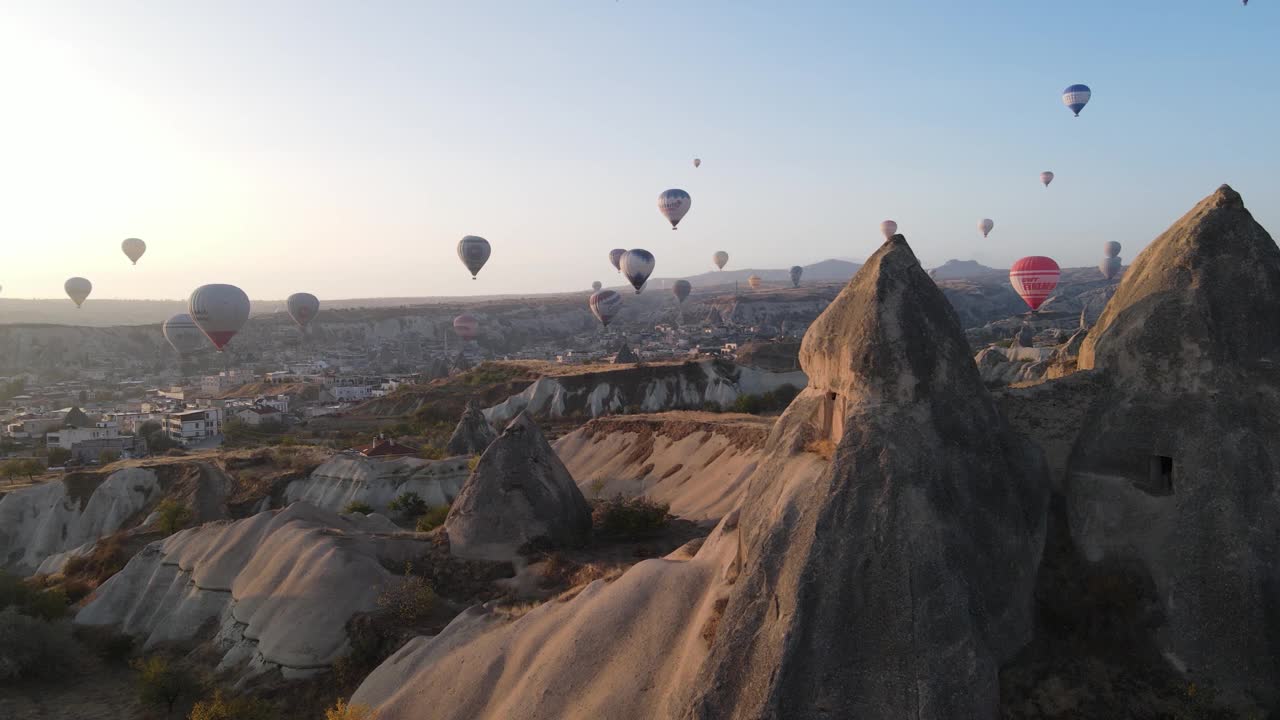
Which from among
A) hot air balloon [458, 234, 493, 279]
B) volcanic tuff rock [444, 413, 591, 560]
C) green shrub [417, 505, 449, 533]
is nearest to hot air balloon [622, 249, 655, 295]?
hot air balloon [458, 234, 493, 279]

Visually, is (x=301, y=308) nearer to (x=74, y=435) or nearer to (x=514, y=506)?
(x=74, y=435)

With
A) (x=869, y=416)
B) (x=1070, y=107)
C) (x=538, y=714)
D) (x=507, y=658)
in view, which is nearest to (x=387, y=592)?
(x=507, y=658)

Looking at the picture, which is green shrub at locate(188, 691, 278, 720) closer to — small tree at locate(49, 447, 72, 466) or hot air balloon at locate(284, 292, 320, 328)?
small tree at locate(49, 447, 72, 466)

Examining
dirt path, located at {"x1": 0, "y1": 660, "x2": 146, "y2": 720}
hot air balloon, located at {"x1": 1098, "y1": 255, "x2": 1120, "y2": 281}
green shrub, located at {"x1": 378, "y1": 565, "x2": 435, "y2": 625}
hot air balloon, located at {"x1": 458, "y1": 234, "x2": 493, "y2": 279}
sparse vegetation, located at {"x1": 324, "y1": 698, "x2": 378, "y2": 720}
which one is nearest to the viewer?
sparse vegetation, located at {"x1": 324, "y1": 698, "x2": 378, "y2": 720}

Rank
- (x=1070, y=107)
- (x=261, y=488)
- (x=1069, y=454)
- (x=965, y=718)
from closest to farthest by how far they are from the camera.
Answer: (x=965, y=718) → (x=1069, y=454) → (x=261, y=488) → (x=1070, y=107)

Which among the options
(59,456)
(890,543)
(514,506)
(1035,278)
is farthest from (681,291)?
(890,543)

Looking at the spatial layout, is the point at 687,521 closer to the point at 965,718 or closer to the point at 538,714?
the point at 538,714
